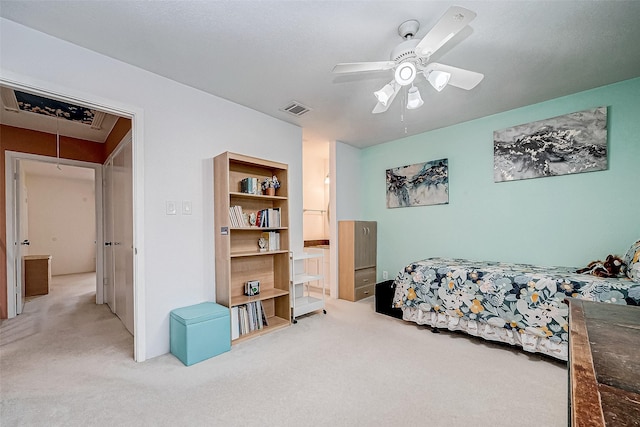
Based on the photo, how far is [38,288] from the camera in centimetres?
429

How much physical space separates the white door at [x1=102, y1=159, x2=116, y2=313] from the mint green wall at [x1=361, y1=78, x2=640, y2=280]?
12.5 ft

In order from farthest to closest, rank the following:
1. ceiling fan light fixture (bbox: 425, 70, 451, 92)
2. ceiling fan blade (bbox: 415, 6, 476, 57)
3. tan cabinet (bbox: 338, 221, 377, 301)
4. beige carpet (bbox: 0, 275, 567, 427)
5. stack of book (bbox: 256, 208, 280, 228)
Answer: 1. tan cabinet (bbox: 338, 221, 377, 301)
2. stack of book (bbox: 256, 208, 280, 228)
3. ceiling fan light fixture (bbox: 425, 70, 451, 92)
4. beige carpet (bbox: 0, 275, 567, 427)
5. ceiling fan blade (bbox: 415, 6, 476, 57)

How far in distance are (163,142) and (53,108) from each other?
158 centimetres

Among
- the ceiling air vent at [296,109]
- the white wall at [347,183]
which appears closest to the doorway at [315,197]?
the white wall at [347,183]

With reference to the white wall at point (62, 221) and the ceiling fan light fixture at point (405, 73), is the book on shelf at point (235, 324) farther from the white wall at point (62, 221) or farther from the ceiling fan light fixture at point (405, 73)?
the white wall at point (62, 221)

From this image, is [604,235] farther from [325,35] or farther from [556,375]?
[325,35]

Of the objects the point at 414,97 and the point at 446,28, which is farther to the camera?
the point at 414,97

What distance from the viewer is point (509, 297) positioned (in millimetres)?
2348

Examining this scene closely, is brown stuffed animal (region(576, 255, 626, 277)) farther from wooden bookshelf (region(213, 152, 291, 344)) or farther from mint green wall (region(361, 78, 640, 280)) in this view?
wooden bookshelf (region(213, 152, 291, 344))

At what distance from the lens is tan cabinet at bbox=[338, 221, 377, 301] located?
399 centimetres

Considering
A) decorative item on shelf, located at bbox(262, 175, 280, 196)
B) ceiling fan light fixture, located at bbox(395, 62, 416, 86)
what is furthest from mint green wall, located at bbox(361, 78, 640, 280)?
decorative item on shelf, located at bbox(262, 175, 280, 196)

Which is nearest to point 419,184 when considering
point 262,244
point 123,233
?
point 262,244

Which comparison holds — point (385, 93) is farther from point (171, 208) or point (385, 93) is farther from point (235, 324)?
point (235, 324)

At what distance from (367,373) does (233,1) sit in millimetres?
2649
